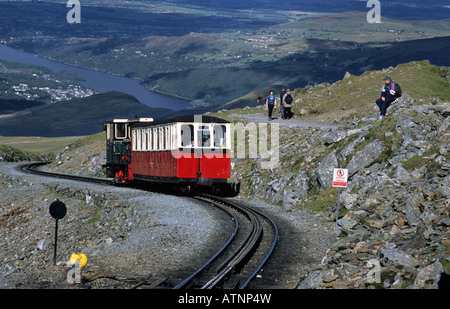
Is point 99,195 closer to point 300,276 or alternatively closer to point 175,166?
point 175,166

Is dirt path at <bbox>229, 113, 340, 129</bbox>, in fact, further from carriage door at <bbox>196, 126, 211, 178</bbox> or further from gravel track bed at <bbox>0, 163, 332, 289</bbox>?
gravel track bed at <bbox>0, 163, 332, 289</bbox>

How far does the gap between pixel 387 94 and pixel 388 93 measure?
12cm

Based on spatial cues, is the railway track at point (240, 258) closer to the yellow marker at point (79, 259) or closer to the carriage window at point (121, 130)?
the yellow marker at point (79, 259)

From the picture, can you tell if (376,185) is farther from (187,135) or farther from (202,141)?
(187,135)

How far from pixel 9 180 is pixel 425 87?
3497 centimetres

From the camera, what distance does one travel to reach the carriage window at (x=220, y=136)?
101 feet

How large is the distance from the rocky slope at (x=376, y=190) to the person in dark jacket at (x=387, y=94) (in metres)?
0.60

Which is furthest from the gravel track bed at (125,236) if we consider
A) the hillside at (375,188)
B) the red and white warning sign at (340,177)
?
the red and white warning sign at (340,177)

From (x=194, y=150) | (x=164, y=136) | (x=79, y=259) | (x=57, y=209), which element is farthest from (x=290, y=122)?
(x=79, y=259)

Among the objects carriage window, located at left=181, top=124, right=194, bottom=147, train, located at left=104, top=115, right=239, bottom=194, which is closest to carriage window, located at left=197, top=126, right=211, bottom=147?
train, located at left=104, top=115, right=239, bottom=194

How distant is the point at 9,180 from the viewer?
52469 mm

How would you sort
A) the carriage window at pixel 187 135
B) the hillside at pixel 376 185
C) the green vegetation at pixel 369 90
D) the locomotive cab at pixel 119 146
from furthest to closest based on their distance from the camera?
the green vegetation at pixel 369 90, the locomotive cab at pixel 119 146, the carriage window at pixel 187 135, the hillside at pixel 376 185

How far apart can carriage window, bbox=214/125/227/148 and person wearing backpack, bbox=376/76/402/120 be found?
816 centimetres
